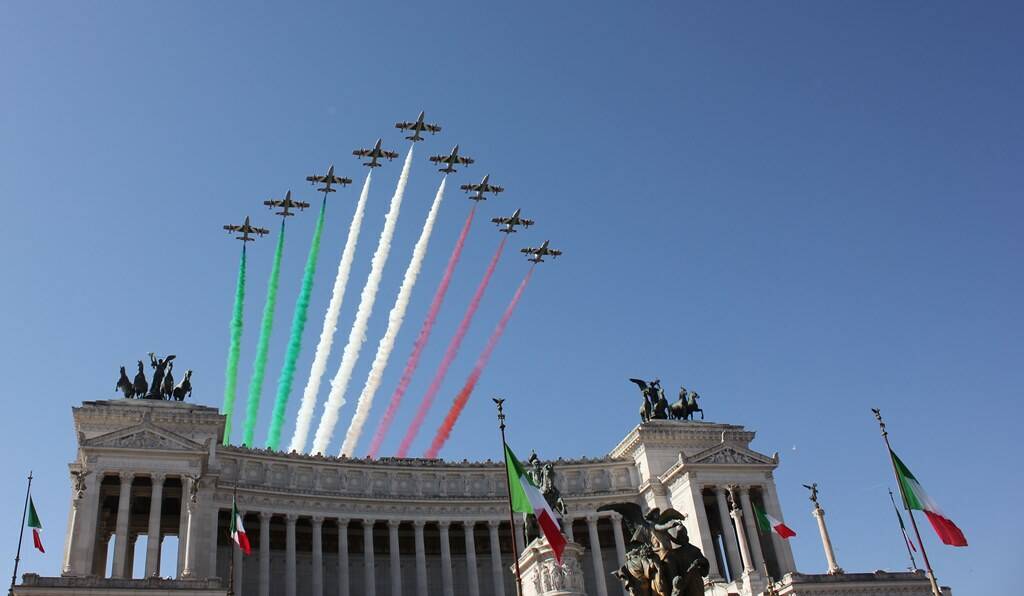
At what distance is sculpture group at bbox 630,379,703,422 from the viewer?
87125mm

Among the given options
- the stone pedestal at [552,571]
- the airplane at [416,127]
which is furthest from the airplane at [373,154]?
the stone pedestal at [552,571]

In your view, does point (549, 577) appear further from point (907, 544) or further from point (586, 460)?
point (586, 460)

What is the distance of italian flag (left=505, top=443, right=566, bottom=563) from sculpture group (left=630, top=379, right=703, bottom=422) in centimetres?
4869

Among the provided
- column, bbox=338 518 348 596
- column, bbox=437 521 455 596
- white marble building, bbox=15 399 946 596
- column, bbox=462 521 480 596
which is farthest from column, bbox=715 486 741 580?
column, bbox=338 518 348 596

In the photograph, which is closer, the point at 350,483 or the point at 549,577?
the point at 549,577

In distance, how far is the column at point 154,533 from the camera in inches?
2355

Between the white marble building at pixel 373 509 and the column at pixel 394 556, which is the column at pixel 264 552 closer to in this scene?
the white marble building at pixel 373 509

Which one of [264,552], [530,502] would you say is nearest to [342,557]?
[264,552]

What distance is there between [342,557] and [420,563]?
6.49 m

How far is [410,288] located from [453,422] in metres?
15.5

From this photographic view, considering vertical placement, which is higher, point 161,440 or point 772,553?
point 161,440

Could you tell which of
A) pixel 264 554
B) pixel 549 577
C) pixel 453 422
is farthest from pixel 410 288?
pixel 549 577

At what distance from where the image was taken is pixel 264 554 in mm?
69000

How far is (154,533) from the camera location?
6128 cm
